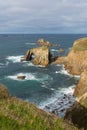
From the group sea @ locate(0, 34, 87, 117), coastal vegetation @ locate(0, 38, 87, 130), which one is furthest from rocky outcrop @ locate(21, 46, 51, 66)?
sea @ locate(0, 34, 87, 117)

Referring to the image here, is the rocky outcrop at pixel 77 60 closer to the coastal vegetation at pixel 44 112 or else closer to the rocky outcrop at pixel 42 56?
the coastal vegetation at pixel 44 112

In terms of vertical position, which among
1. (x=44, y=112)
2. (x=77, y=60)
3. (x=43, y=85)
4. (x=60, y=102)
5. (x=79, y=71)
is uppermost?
(x=44, y=112)

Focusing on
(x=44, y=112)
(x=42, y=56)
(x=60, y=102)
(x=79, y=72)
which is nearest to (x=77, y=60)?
(x=79, y=72)

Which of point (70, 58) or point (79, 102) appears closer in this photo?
point (79, 102)

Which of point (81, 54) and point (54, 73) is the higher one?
point (81, 54)

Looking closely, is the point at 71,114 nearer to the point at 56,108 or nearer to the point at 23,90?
the point at 56,108

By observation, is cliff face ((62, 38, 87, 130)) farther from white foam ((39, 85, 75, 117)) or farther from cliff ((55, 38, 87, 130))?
white foam ((39, 85, 75, 117))

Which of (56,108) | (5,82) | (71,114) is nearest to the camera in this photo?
(71,114)

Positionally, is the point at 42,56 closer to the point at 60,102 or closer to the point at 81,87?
the point at 81,87

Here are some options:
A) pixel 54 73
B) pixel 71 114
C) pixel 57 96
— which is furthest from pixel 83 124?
pixel 54 73

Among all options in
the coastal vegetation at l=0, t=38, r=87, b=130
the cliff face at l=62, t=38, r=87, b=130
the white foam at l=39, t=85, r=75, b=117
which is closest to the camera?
the coastal vegetation at l=0, t=38, r=87, b=130

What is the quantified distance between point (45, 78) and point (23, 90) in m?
14.6

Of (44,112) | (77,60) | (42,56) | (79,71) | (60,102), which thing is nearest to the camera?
(44,112)

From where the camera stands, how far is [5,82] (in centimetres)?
6806
